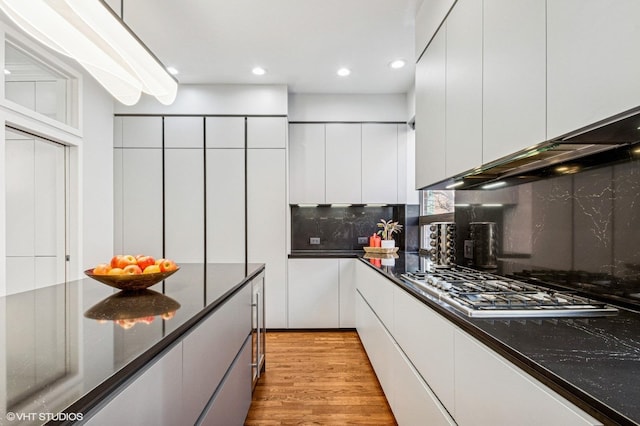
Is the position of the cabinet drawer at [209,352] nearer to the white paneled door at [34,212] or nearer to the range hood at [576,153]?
the range hood at [576,153]

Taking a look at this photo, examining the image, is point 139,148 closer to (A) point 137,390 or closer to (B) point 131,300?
(B) point 131,300

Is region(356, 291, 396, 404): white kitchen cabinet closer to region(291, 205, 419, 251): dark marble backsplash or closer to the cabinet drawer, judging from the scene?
the cabinet drawer

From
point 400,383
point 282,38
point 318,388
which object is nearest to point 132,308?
point 400,383

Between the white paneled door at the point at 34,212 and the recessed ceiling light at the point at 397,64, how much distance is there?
3.33 m

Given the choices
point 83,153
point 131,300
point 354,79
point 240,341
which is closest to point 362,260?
point 240,341

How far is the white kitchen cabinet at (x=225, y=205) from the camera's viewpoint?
157 inches

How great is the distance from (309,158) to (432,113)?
223 cm

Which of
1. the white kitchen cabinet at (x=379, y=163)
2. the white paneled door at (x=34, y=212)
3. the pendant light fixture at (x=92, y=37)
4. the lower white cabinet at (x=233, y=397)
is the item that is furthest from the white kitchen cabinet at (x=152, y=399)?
the white kitchen cabinet at (x=379, y=163)

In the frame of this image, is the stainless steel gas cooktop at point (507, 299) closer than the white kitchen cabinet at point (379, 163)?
Yes

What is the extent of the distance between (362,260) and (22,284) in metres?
3.03

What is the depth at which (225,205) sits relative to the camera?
13.1ft

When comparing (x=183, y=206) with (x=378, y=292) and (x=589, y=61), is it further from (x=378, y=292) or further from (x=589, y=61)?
(x=589, y=61)

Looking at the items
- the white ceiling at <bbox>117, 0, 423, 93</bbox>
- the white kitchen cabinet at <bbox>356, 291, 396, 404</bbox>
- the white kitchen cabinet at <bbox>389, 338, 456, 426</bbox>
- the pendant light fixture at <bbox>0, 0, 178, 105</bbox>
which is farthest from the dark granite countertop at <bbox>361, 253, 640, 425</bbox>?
the white ceiling at <bbox>117, 0, 423, 93</bbox>

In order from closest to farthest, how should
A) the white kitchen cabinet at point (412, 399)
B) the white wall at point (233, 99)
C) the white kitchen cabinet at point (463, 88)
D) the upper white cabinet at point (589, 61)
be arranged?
the upper white cabinet at point (589, 61) → the white kitchen cabinet at point (412, 399) → the white kitchen cabinet at point (463, 88) → the white wall at point (233, 99)
